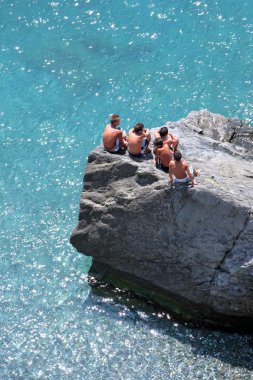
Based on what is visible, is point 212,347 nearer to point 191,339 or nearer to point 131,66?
point 191,339

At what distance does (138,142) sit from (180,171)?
158 centimetres

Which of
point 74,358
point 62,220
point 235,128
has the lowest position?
point 74,358

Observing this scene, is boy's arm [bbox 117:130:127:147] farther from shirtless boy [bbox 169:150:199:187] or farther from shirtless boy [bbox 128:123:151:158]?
shirtless boy [bbox 169:150:199:187]

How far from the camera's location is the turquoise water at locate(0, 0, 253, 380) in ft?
44.5

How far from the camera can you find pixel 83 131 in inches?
759

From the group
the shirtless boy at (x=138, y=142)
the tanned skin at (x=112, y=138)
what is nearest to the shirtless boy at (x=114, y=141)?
the tanned skin at (x=112, y=138)

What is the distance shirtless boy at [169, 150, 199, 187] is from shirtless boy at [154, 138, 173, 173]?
630 millimetres

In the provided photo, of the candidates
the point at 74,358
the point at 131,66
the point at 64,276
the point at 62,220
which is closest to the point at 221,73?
the point at 131,66

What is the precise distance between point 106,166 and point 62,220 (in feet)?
10.00

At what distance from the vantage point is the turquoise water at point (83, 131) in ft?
44.5

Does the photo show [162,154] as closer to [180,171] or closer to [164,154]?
[164,154]

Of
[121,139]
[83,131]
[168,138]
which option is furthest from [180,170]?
[83,131]

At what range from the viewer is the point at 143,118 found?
19188 millimetres

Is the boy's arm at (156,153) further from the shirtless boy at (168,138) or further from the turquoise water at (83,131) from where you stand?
the turquoise water at (83,131)
